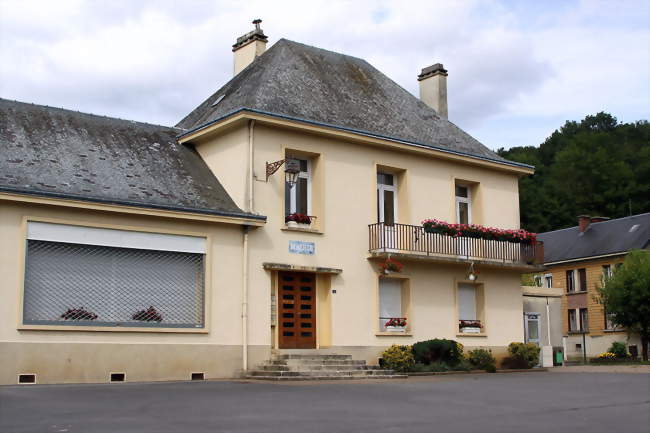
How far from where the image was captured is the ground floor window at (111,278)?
18.1 metres

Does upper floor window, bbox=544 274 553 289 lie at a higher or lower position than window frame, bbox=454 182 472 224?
lower

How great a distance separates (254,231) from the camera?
21234mm

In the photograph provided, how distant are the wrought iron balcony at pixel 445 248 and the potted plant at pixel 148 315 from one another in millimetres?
6375

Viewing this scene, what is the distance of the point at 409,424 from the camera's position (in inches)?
417

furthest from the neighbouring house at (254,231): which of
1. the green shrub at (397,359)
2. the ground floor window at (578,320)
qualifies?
the ground floor window at (578,320)

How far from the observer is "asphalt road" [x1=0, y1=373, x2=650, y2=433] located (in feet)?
34.0

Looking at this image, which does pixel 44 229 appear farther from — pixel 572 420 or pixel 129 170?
pixel 572 420

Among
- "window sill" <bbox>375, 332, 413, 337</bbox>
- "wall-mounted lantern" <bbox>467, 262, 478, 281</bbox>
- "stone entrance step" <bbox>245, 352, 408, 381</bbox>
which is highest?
"wall-mounted lantern" <bbox>467, 262, 478, 281</bbox>

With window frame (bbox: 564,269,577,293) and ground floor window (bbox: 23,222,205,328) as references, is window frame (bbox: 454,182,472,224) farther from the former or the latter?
→ window frame (bbox: 564,269,577,293)

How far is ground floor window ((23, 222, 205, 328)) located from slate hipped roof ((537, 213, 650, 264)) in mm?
31836

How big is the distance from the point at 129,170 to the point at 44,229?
10.4ft

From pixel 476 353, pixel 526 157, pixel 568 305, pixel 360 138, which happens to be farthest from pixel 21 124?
pixel 526 157

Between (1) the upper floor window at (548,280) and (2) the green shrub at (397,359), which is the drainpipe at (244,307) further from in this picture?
(1) the upper floor window at (548,280)

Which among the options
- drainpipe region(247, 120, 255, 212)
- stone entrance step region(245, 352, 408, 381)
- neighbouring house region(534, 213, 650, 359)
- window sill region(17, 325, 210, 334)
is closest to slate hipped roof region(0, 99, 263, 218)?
Answer: drainpipe region(247, 120, 255, 212)
